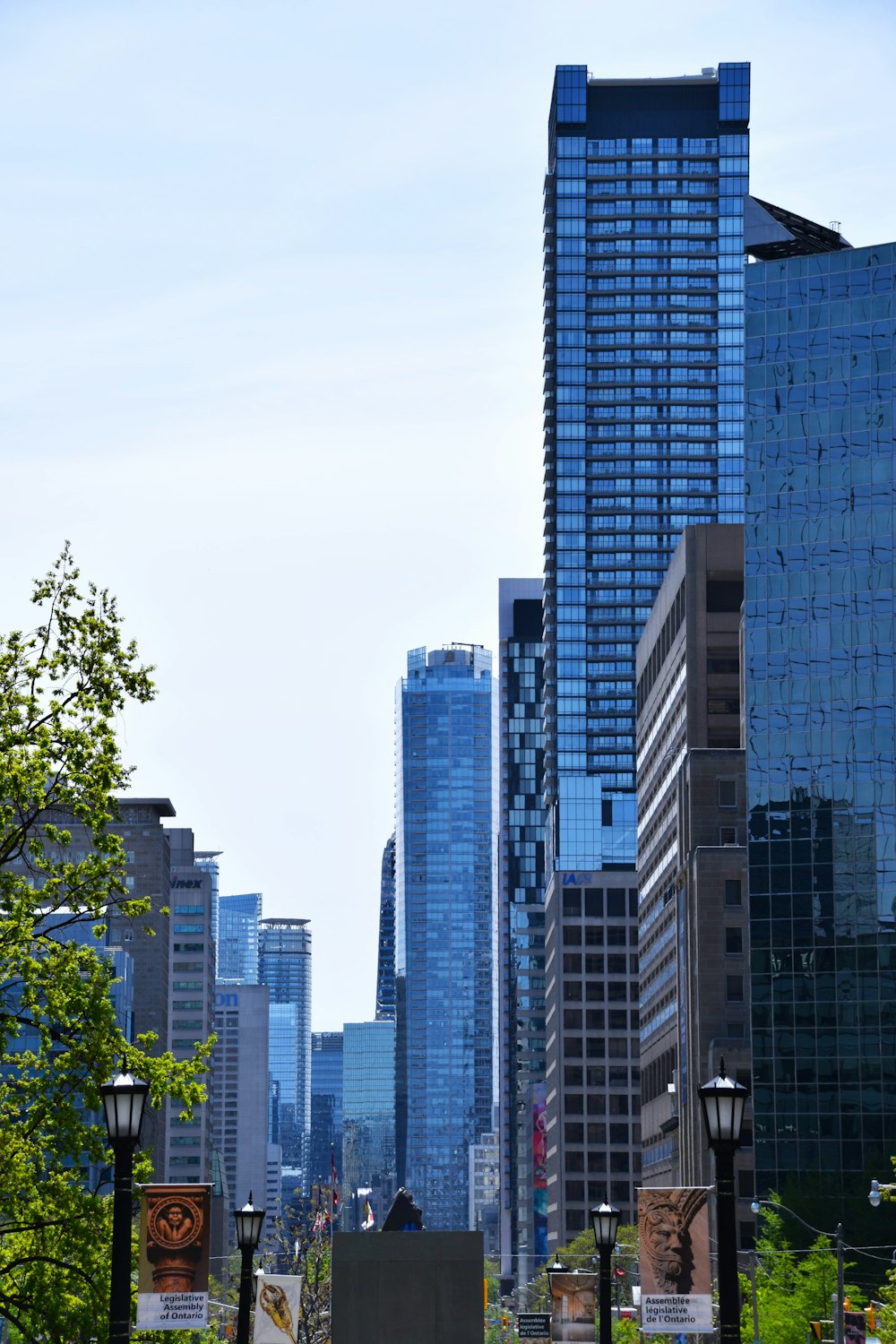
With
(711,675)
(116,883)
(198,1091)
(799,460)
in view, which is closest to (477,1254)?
(198,1091)

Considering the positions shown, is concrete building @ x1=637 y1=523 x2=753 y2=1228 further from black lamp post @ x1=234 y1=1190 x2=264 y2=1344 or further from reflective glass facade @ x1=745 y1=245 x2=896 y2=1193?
black lamp post @ x1=234 y1=1190 x2=264 y2=1344

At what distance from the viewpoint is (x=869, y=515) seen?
138 m

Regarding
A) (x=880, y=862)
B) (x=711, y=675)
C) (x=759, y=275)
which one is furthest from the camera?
(x=711, y=675)

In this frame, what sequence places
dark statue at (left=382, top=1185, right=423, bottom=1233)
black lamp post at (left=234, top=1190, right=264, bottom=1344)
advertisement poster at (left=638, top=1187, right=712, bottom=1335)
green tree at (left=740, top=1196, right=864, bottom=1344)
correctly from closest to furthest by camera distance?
advertisement poster at (left=638, top=1187, right=712, bottom=1335) < black lamp post at (left=234, top=1190, right=264, bottom=1344) < dark statue at (left=382, top=1185, right=423, bottom=1233) < green tree at (left=740, top=1196, right=864, bottom=1344)

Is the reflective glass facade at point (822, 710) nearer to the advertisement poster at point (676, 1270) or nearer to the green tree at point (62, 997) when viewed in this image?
the advertisement poster at point (676, 1270)

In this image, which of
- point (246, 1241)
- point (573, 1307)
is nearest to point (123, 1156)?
point (246, 1241)

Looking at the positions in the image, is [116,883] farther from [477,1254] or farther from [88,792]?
[477,1254]

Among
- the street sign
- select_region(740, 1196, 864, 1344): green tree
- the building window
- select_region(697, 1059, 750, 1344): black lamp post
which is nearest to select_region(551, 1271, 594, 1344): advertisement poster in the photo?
select_region(740, 1196, 864, 1344): green tree

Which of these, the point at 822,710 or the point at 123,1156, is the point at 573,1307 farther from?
the point at 822,710

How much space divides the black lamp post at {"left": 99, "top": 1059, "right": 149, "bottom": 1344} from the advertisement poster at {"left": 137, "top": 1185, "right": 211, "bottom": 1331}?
7.49 m

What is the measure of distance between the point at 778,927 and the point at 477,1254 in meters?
98.1

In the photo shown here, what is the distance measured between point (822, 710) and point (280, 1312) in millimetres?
90186

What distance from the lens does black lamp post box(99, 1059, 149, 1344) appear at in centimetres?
2748

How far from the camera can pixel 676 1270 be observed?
40656mm
